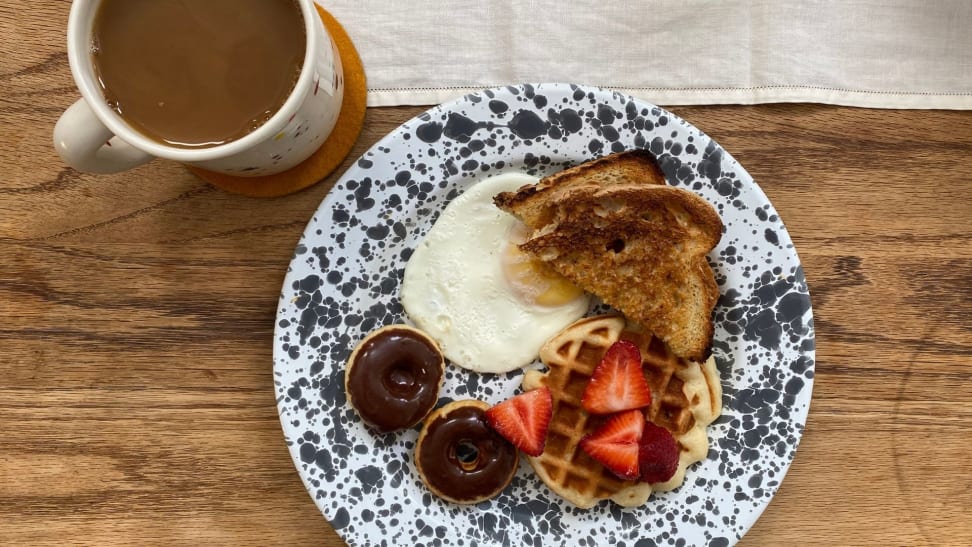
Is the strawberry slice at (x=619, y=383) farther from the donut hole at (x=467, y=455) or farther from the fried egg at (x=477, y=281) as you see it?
the donut hole at (x=467, y=455)

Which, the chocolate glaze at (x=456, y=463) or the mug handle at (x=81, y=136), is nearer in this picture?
the mug handle at (x=81, y=136)

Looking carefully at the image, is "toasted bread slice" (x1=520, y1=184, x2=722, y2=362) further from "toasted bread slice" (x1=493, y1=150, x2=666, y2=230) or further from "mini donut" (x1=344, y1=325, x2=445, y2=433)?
"mini donut" (x1=344, y1=325, x2=445, y2=433)

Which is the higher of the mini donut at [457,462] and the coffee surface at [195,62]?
the coffee surface at [195,62]

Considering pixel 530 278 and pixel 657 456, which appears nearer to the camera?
pixel 657 456

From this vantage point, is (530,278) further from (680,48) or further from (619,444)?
(680,48)

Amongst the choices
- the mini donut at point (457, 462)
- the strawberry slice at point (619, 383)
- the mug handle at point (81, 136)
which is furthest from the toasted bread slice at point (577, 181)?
the mug handle at point (81, 136)

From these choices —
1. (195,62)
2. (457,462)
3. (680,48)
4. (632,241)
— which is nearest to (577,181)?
(632,241)

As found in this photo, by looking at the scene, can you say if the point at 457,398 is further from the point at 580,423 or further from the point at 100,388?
the point at 100,388

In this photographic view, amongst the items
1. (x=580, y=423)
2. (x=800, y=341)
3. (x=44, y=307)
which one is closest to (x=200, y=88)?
(x=44, y=307)
